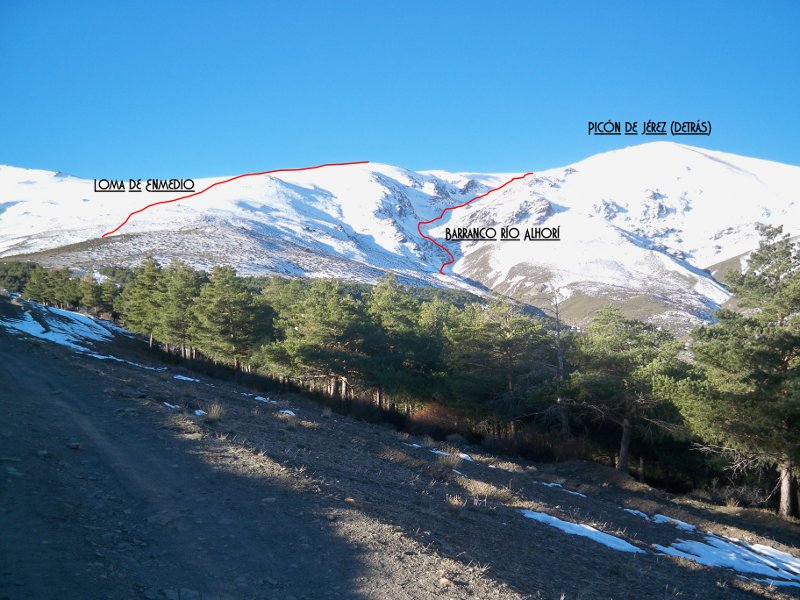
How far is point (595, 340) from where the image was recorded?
90.0 ft

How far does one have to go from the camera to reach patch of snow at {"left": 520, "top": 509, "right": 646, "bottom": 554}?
9.36 metres

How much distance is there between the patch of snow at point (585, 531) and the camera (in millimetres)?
9359

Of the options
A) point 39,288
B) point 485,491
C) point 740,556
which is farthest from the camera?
point 39,288

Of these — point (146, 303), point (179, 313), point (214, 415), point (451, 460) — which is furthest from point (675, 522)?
point (146, 303)

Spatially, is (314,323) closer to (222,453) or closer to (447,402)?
(447,402)

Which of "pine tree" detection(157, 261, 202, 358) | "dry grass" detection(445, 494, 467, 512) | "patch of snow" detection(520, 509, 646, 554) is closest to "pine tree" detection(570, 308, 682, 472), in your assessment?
"patch of snow" detection(520, 509, 646, 554)

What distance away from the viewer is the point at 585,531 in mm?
9867

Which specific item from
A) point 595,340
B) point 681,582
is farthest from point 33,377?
point 595,340

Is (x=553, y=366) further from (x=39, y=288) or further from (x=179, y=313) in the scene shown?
(x=39, y=288)

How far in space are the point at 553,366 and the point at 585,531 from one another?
1859 cm

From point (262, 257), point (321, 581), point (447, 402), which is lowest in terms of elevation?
point (447, 402)

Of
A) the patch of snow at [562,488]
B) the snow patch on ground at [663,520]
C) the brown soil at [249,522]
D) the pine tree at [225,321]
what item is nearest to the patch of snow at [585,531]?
the brown soil at [249,522]

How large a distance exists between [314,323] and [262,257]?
155m

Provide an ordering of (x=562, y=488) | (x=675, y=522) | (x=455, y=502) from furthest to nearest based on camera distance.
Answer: (x=562, y=488) < (x=675, y=522) < (x=455, y=502)
